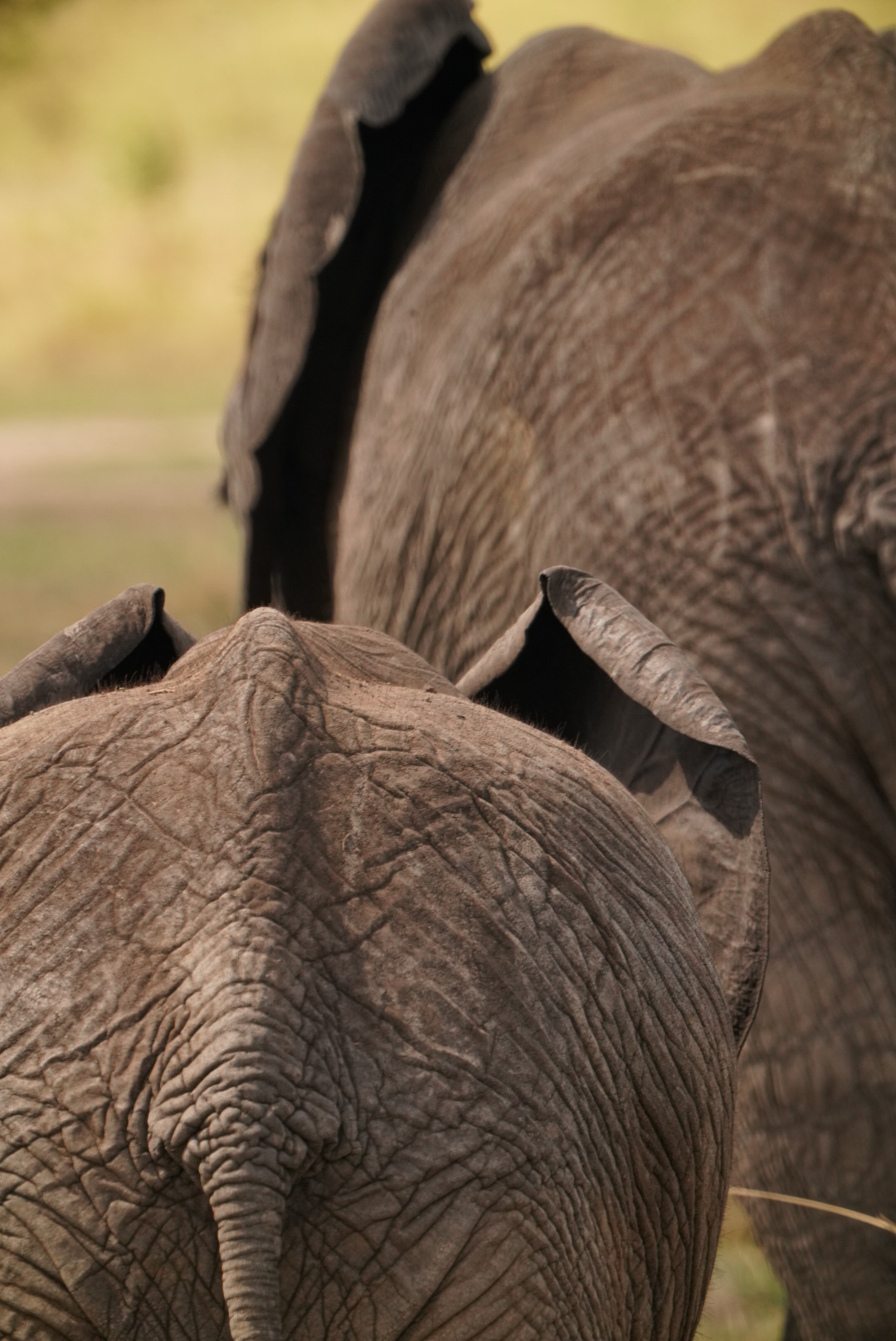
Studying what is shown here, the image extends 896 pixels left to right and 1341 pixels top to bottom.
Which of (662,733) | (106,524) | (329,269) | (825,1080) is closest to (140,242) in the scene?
(106,524)

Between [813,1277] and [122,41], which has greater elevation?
[122,41]

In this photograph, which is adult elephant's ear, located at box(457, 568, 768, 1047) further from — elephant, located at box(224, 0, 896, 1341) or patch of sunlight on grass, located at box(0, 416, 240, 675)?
patch of sunlight on grass, located at box(0, 416, 240, 675)

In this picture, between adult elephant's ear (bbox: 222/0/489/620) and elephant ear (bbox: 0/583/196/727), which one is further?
adult elephant's ear (bbox: 222/0/489/620)

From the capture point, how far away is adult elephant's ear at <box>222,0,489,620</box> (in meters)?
3.85

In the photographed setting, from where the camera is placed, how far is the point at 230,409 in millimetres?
4352

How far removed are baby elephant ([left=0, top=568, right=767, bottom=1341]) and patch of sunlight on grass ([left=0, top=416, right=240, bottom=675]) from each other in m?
3.56

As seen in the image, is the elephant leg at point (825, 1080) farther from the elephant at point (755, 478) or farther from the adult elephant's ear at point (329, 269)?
the adult elephant's ear at point (329, 269)

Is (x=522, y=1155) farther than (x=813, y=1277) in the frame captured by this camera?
No

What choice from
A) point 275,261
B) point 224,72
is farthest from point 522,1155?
point 224,72

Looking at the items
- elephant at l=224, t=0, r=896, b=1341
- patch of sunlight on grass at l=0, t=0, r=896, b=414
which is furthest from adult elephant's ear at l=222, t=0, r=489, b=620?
patch of sunlight on grass at l=0, t=0, r=896, b=414

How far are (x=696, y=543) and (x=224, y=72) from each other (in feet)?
96.9

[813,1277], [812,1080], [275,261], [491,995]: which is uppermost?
[275,261]

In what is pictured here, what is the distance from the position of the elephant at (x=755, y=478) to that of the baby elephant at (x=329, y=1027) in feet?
3.18

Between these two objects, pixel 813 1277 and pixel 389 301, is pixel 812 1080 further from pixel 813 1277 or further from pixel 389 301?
pixel 389 301
